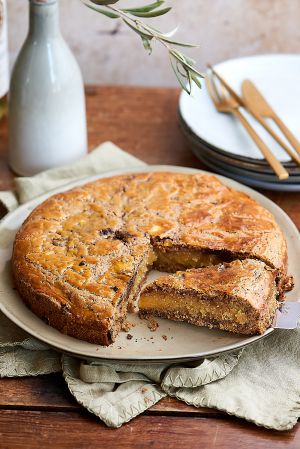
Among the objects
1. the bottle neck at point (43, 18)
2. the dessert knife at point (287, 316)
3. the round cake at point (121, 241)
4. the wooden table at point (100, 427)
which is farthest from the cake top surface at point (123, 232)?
the bottle neck at point (43, 18)

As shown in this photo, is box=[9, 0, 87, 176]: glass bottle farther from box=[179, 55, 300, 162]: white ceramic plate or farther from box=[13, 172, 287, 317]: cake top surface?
box=[179, 55, 300, 162]: white ceramic plate

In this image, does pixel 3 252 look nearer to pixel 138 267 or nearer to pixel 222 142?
pixel 138 267

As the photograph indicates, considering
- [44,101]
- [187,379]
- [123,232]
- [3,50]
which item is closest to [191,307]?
[187,379]

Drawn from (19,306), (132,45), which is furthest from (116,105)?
(19,306)

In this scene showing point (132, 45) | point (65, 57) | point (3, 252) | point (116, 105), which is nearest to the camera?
point (3, 252)

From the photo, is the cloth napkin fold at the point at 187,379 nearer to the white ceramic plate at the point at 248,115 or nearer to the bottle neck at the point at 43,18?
the white ceramic plate at the point at 248,115

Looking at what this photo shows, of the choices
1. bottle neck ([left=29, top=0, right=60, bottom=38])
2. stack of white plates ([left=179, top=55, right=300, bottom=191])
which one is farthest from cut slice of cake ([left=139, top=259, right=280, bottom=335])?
bottle neck ([left=29, top=0, right=60, bottom=38])

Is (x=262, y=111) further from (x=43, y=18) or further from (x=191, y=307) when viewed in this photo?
(x=191, y=307)
